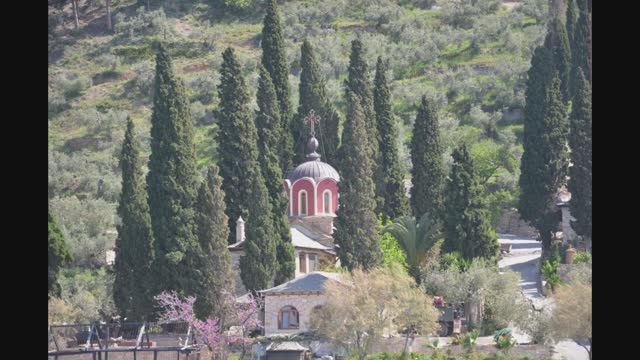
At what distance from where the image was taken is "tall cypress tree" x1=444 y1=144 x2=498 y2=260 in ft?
216

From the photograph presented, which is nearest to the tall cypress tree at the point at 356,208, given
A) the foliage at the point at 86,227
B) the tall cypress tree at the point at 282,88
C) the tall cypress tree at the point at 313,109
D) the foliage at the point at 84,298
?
the tall cypress tree at the point at 282,88

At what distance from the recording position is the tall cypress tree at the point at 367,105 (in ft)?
236

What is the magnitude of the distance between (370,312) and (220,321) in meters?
5.48

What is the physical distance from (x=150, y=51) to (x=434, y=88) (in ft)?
70.2

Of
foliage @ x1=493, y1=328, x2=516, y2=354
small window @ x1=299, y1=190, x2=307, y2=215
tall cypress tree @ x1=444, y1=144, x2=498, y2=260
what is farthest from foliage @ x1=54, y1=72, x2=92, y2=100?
foliage @ x1=493, y1=328, x2=516, y2=354

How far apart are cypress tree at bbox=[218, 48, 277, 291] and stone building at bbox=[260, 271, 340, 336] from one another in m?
1.40

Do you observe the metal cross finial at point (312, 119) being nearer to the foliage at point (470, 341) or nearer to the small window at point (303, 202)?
the small window at point (303, 202)

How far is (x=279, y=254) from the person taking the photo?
67062mm

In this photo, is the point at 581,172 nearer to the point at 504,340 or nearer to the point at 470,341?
the point at 504,340

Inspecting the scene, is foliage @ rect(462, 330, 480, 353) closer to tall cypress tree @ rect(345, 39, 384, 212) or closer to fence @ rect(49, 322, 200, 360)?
fence @ rect(49, 322, 200, 360)

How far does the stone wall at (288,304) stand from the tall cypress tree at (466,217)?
606 cm

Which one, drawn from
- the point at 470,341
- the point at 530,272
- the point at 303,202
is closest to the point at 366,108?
the point at 303,202
